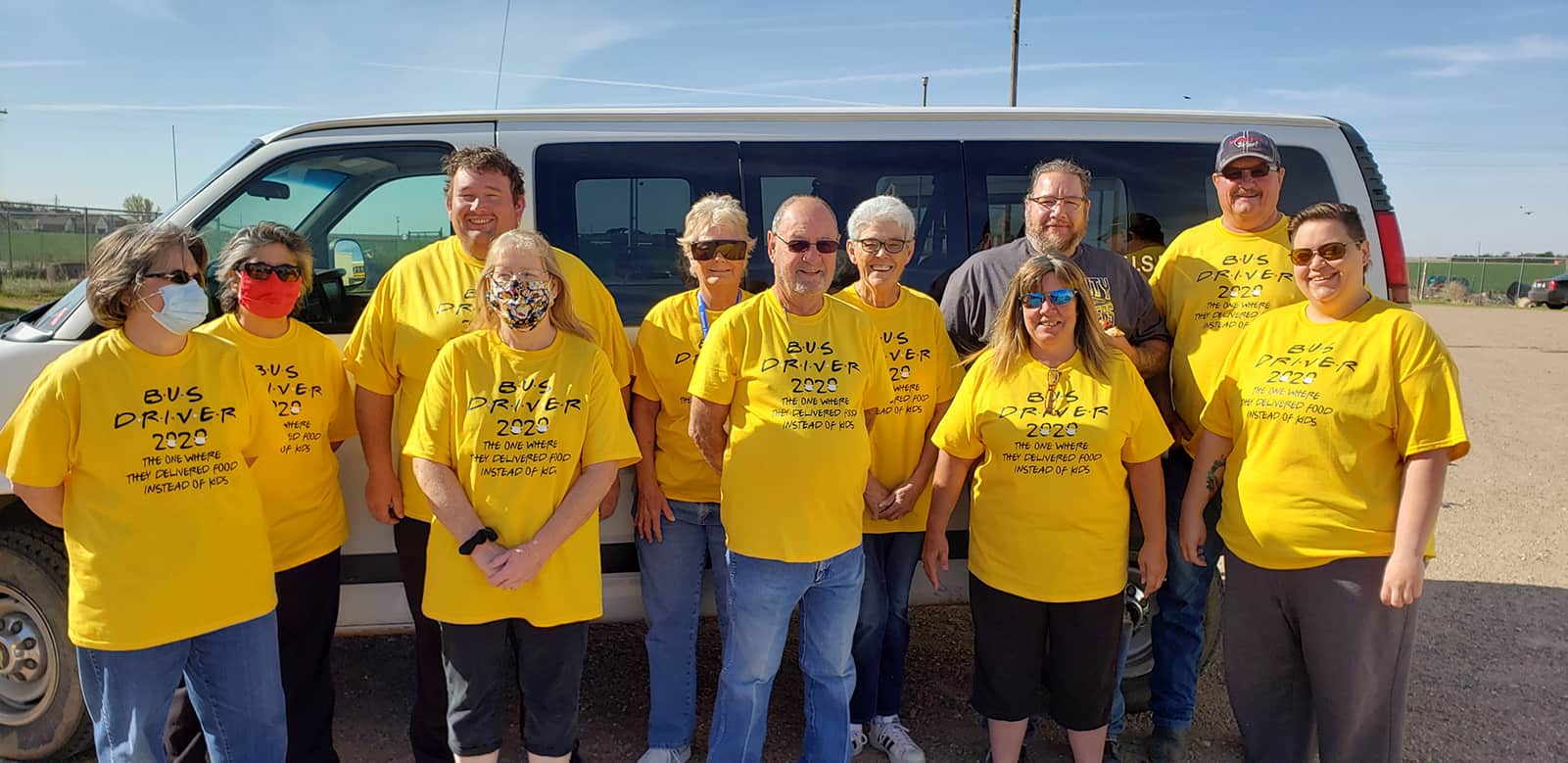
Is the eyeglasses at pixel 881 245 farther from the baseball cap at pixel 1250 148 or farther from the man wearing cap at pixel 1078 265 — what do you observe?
the baseball cap at pixel 1250 148

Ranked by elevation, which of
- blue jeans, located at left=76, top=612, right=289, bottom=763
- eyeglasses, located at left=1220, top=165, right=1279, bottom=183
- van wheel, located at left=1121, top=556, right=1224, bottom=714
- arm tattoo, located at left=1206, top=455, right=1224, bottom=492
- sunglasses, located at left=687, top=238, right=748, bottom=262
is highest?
eyeglasses, located at left=1220, top=165, right=1279, bottom=183

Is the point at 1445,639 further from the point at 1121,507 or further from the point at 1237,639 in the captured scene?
the point at 1121,507

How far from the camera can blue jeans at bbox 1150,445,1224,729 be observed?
3260 millimetres

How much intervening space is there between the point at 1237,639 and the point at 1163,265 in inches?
51.0

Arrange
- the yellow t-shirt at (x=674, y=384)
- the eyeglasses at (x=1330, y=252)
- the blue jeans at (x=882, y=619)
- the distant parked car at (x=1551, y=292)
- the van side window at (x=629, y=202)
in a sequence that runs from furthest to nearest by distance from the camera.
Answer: the distant parked car at (x=1551, y=292)
the van side window at (x=629, y=202)
the blue jeans at (x=882, y=619)
the yellow t-shirt at (x=674, y=384)
the eyeglasses at (x=1330, y=252)

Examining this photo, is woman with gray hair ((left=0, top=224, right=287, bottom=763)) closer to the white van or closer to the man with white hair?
the white van

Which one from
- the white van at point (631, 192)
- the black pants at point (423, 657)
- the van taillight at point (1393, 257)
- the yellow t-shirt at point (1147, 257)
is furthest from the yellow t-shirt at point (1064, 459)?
the black pants at point (423, 657)

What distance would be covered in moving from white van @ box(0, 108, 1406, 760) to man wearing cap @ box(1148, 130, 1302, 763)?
18 centimetres

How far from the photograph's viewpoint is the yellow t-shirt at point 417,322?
8.88 feet

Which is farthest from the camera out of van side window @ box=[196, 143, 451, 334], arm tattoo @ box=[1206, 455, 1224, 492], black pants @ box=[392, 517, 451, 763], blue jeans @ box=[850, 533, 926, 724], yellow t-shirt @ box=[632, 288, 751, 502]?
van side window @ box=[196, 143, 451, 334]

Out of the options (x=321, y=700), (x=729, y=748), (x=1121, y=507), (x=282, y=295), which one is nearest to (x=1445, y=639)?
(x=1121, y=507)

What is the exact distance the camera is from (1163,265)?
330 cm

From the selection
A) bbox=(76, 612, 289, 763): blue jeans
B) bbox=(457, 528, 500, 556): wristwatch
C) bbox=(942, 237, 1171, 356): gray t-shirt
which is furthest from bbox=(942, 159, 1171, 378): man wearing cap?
bbox=(76, 612, 289, 763): blue jeans

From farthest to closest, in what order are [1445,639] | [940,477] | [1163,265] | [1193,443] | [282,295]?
1. [1445,639]
2. [1163,265]
3. [1193,443]
4. [940,477]
5. [282,295]
